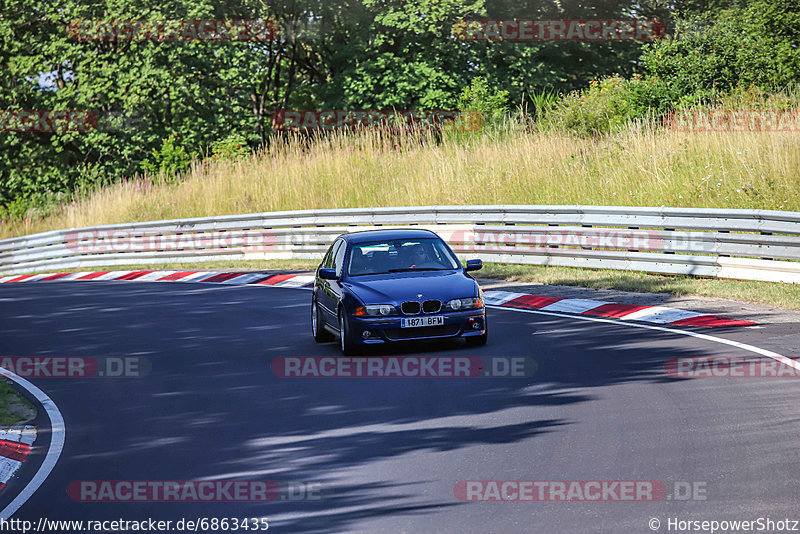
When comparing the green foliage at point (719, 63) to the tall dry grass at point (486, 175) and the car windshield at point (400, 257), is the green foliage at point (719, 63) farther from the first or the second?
the car windshield at point (400, 257)

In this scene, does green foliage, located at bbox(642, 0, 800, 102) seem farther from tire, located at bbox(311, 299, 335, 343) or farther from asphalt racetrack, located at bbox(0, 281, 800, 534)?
asphalt racetrack, located at bbox(0, 281, 800, 534)

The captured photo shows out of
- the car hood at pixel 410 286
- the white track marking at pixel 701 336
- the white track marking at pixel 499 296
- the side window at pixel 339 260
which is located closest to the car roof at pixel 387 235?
the side window at pixel 339 260

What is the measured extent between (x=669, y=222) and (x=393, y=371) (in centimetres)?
793

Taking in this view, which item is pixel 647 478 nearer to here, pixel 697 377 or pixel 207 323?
pixel 697 377

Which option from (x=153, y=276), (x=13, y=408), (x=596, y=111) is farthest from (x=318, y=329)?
(x=596, y=111)

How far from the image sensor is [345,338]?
12.6 m

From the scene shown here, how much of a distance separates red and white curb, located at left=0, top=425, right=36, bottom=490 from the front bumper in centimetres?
397

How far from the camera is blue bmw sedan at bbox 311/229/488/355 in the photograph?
12430 millimetres

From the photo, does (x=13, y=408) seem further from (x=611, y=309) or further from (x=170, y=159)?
(x=170, y=159)

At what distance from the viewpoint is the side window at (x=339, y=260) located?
13750 millimetres

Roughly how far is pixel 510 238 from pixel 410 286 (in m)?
8.78

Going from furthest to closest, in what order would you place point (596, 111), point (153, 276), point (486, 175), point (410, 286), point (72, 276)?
point (72, 276) < point (596, 111) < point (153, 276) < point (486, 175) < point (410, 286)

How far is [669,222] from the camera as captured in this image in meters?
17.9

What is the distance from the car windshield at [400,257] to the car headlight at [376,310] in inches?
42.9
